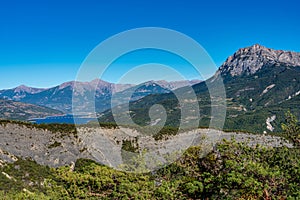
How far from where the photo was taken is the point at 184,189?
19.3 metres

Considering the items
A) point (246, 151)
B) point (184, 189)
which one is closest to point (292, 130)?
point (246, 151)

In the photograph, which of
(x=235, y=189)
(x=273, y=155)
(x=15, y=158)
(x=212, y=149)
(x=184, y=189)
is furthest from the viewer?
(x=15, y=158)

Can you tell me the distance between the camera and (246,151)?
20.4 m

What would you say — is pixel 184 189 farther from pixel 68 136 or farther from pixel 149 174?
pixel 68 136

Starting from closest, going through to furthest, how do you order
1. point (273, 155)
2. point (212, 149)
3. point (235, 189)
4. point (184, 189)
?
point (235, 189)
point (184, 189)
point (273, 155)
point (212, 149)

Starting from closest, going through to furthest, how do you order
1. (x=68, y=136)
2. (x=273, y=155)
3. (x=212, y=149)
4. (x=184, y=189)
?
(x=184, y=189)
(x=273, y=155)
(x=212, y=149)
(x=68, y=136)

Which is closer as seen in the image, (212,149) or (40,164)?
(212,149)

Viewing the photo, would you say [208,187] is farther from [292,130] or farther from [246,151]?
[292,130]

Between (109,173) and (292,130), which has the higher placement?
(292,130)

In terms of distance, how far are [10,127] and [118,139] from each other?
31.5 m

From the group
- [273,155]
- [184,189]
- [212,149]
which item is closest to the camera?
[184,189]

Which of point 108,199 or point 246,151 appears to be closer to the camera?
point 108,199

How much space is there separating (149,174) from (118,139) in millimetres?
76164

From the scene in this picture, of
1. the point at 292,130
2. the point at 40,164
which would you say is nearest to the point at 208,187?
the point at 292,130
